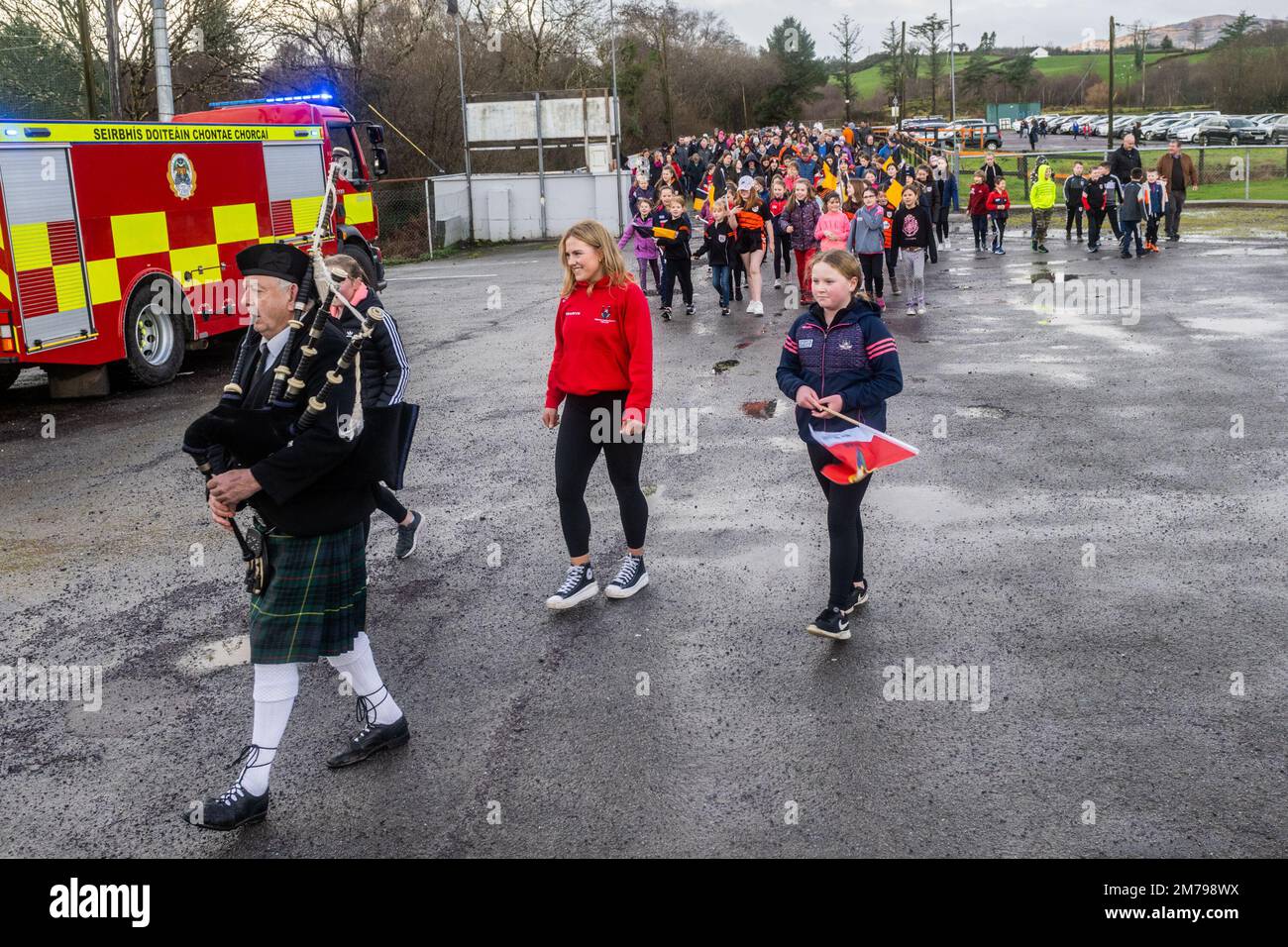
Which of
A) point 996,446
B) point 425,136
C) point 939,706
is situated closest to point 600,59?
point 425,136

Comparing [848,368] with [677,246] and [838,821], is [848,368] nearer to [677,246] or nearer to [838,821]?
[838,821]

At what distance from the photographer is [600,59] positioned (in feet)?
177

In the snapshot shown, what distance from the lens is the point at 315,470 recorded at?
395cm

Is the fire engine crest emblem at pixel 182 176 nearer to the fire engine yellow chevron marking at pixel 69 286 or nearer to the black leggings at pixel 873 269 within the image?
the fire engine yellow chevron marking at pixel 69 286

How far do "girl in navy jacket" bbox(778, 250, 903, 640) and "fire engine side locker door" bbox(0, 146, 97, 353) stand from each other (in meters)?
8.49

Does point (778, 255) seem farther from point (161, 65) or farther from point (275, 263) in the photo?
point (275, 263)

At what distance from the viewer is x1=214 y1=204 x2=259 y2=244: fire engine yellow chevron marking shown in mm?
14234

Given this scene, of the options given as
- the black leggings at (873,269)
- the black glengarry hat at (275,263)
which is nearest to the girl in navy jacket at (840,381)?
the black glengarry hat at (275,263)

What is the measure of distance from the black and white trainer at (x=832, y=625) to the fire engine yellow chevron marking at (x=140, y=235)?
31.5 feet

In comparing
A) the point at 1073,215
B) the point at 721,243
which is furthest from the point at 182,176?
the point at 1073,215

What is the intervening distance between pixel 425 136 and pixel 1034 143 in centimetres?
4182

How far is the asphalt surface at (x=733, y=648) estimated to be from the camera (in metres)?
4.13

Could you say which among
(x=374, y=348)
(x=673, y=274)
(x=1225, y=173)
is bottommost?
(x=673, y=274)

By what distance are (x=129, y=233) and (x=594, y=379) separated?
864 centimetres
